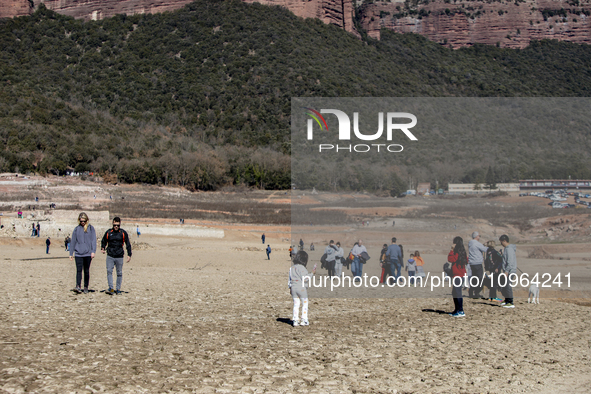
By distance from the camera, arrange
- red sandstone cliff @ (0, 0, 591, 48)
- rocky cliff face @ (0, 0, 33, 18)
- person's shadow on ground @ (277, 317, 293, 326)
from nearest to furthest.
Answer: person's shadow on ground @ (277, 317, 293, 326) → rocky cliff face @ (0, 0, 33, 18) → red sandstone cliff @ (0, 0, 591, 48)

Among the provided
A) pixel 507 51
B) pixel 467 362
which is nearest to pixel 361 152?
pixel 467 362

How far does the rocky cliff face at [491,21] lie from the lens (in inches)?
3962

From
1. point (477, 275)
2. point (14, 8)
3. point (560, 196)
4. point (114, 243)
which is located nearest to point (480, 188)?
point (560, 196)

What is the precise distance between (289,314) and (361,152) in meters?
3.33

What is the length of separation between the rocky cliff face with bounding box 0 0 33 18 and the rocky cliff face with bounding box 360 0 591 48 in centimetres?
5549

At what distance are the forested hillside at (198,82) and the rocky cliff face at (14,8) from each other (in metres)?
2.78

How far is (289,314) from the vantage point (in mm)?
8273

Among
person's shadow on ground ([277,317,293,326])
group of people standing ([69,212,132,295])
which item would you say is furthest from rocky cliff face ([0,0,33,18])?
person's shadow on ground ([277,317,293,326])

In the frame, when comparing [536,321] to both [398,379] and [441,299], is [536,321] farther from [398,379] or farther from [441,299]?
[398,379]

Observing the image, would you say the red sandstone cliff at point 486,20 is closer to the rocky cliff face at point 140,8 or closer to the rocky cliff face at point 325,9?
the rocky cliff face at point 325,9

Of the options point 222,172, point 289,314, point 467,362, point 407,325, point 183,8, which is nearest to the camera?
point 467,362

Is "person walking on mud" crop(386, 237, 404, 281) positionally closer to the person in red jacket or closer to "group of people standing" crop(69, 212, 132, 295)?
the person in red jacket

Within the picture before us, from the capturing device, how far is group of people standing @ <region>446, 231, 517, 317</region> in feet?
26.6

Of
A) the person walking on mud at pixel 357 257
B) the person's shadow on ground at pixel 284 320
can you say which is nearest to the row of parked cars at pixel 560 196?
the person walking on mud at pixel 357 257
